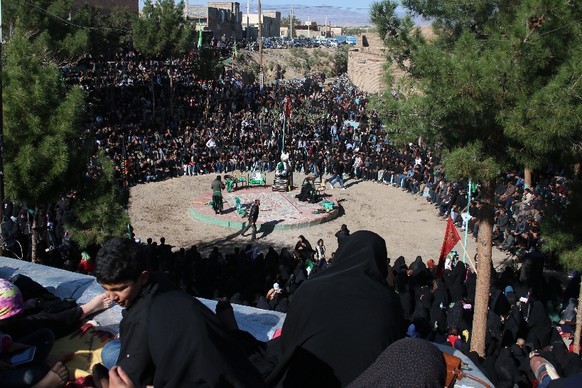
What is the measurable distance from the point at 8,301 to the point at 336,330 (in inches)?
73.2

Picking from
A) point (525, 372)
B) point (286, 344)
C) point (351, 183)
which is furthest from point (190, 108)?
point (286, 344)

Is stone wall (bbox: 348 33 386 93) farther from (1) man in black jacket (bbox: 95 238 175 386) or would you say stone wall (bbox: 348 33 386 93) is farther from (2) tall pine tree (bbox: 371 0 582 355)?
(1) man in black jacket (bbox: 95 238 175 386)

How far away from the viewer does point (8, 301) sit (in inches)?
137

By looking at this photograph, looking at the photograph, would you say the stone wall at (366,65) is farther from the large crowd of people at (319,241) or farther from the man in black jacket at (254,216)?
the man in black jacket at (254,216)

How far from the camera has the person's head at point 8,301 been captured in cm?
346

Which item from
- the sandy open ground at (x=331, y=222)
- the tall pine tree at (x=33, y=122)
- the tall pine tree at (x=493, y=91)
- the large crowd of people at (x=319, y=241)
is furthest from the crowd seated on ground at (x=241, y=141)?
the tall pine tree at (x=493, y=91)

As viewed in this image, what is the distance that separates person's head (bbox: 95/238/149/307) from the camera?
2887 millimetres

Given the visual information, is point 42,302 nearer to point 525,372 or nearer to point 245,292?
point 525,372

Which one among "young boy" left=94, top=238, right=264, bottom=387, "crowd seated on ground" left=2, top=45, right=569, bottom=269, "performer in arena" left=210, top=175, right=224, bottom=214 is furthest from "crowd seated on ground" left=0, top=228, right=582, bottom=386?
"performer in arena" left=210, top=175, right=224, bottom=214

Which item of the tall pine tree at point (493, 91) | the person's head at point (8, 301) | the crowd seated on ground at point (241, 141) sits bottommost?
the crowd seated on ground at point (241, 141)

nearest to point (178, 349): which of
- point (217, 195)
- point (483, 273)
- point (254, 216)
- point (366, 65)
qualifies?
point (483, 273)

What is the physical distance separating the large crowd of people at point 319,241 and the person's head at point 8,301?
801mm

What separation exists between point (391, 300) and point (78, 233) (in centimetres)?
807

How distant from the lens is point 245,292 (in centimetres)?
1012
